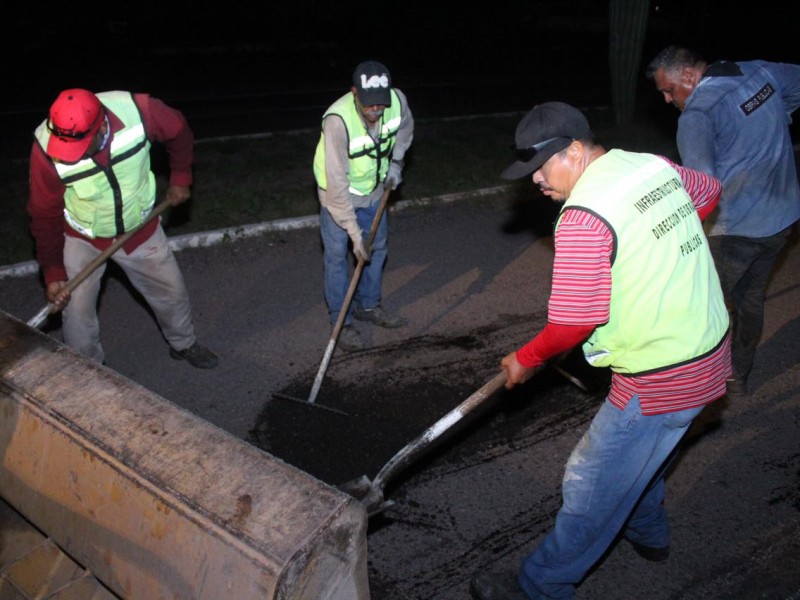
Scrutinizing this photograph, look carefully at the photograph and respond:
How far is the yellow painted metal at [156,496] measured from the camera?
2.24 m

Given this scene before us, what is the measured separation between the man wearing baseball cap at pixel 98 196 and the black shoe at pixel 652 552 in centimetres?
315

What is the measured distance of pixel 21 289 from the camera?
19.3ft

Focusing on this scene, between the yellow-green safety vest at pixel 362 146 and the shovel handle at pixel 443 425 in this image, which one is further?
the yellow-green safety vest at pixel 362 146

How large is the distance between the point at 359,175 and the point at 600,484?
8.81ft

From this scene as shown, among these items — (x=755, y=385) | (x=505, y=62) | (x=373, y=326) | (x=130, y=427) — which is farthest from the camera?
(x=505, y=62)

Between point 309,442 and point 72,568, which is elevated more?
point 72,568

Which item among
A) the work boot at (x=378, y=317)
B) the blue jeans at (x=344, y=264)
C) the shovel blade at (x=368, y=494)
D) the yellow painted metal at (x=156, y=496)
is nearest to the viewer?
the yellow painted metal at (x=156, y=496)

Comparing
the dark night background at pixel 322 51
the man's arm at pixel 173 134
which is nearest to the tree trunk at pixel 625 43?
the dark night background at pixel 322 51

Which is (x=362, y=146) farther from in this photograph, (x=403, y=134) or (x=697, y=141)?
(x=697, y=141)

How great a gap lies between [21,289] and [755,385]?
554 centimetres

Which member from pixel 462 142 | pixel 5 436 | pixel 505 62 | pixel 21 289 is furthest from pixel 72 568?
pixel 505 62

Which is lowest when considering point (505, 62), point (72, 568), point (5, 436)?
point (505, 62)

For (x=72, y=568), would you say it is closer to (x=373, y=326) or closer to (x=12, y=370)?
(x=12, y=370)

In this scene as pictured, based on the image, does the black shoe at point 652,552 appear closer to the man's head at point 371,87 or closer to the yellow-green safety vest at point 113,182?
the man's head at point 371,87
